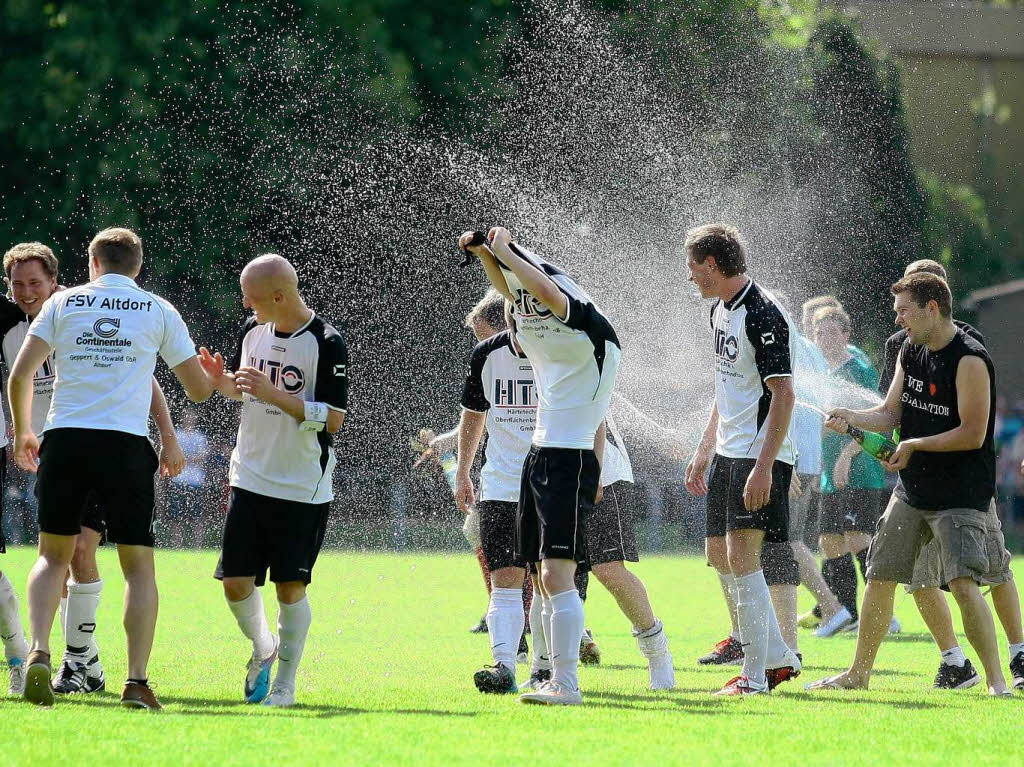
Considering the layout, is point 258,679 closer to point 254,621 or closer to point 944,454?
point 254,621

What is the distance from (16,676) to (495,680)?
233 cm

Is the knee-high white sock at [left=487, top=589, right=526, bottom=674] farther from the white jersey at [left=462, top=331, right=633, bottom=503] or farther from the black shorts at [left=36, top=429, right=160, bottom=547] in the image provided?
the black shorts at [left=36, top=429, right=160, bottom=547]

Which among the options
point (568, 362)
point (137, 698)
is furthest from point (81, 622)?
point (568, 362)

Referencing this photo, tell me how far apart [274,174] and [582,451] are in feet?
60.8

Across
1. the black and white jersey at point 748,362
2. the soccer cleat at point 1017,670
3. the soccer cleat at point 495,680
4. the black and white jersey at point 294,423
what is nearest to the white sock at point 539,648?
the soccer cleat at point 495,680

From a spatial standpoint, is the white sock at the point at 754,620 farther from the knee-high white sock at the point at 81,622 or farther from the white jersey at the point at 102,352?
the knee-high white sock at the point at 81,622

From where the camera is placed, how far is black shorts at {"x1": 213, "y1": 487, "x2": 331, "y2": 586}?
7.29m

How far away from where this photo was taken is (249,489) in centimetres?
732

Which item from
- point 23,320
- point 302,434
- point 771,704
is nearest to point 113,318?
point 302,434

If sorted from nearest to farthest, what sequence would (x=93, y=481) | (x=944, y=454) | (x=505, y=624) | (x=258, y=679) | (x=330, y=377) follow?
1. (x=93, y=481)
2. (x=330, y=377)
3. (x=258, y=679)
4. (x=505, y=624)
5. (x=944, y=454)

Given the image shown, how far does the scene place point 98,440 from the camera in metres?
6.98

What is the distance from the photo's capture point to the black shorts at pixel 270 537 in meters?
7.29

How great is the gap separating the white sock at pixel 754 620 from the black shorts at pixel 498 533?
1175mm

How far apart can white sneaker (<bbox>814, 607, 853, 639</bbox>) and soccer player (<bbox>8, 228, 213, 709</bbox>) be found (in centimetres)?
607
